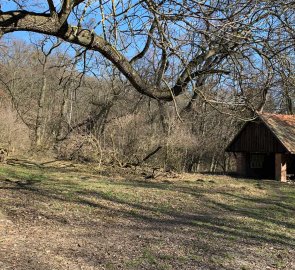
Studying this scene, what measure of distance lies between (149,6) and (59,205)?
508 centimetres

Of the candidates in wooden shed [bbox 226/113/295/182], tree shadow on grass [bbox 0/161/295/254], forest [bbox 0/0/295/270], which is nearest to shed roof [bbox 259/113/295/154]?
wooden shed [bbox 226/113/295/182]

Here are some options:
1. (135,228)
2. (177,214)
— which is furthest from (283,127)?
(135,228)

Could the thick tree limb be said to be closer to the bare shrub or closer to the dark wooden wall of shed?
the bare shrub

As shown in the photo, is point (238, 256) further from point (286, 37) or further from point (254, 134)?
point (254, 134)

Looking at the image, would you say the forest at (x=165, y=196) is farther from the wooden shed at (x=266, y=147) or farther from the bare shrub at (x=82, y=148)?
the wooden shed at (x=266, y=147)

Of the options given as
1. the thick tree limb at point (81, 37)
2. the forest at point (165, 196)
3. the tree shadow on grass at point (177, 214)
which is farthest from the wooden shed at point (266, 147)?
the thick tree limb at point (81, 37)

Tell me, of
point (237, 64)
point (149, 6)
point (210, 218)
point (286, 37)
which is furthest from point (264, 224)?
point (149, 6)

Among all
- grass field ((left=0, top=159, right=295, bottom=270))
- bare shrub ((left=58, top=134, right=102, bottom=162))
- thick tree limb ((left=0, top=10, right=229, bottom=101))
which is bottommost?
grass field ((left=0, top=159, right=295, bottom=270))

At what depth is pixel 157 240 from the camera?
24.1 feet

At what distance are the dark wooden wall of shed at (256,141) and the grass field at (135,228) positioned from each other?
15.5 meters

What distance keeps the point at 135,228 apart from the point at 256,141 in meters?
24.6

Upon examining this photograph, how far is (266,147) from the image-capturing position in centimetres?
3059

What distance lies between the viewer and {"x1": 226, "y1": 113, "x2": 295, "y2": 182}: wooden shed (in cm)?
2961

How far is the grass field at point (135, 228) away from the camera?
6.03 meters
